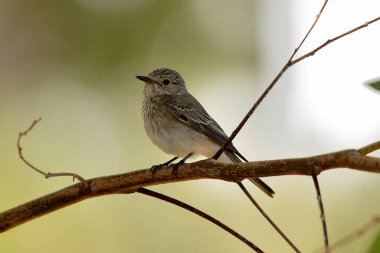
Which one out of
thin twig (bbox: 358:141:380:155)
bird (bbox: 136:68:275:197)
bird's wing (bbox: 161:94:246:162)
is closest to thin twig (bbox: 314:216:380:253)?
thin twig (bbox: 358:141:380:155)

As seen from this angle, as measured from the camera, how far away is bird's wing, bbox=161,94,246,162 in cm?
568

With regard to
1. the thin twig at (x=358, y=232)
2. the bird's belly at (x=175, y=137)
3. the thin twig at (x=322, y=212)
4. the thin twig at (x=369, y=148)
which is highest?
the bird's belly at (x=175, y=137)

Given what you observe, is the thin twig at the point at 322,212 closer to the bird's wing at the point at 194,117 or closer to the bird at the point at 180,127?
the bird at the point at 180,127

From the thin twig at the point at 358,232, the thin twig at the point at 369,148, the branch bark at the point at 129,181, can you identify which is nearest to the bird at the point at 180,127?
the branch bark at the point at 129,181

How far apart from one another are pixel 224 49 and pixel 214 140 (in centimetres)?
330

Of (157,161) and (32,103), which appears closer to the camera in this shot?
(157,161)

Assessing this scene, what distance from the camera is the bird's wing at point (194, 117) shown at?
568 centimetres

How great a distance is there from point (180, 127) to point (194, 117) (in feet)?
0.84

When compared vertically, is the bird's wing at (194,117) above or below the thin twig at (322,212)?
above

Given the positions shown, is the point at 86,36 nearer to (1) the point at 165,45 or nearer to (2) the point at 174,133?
(1) the point at 165,45

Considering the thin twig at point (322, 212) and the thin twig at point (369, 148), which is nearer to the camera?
the thin twig at point (322, 212)

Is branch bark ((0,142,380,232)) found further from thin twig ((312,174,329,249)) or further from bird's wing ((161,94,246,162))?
bird's wing ((161,94,246,162))

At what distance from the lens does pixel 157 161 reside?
24.1 ft

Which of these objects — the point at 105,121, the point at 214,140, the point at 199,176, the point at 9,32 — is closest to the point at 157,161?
the point at 105,121
